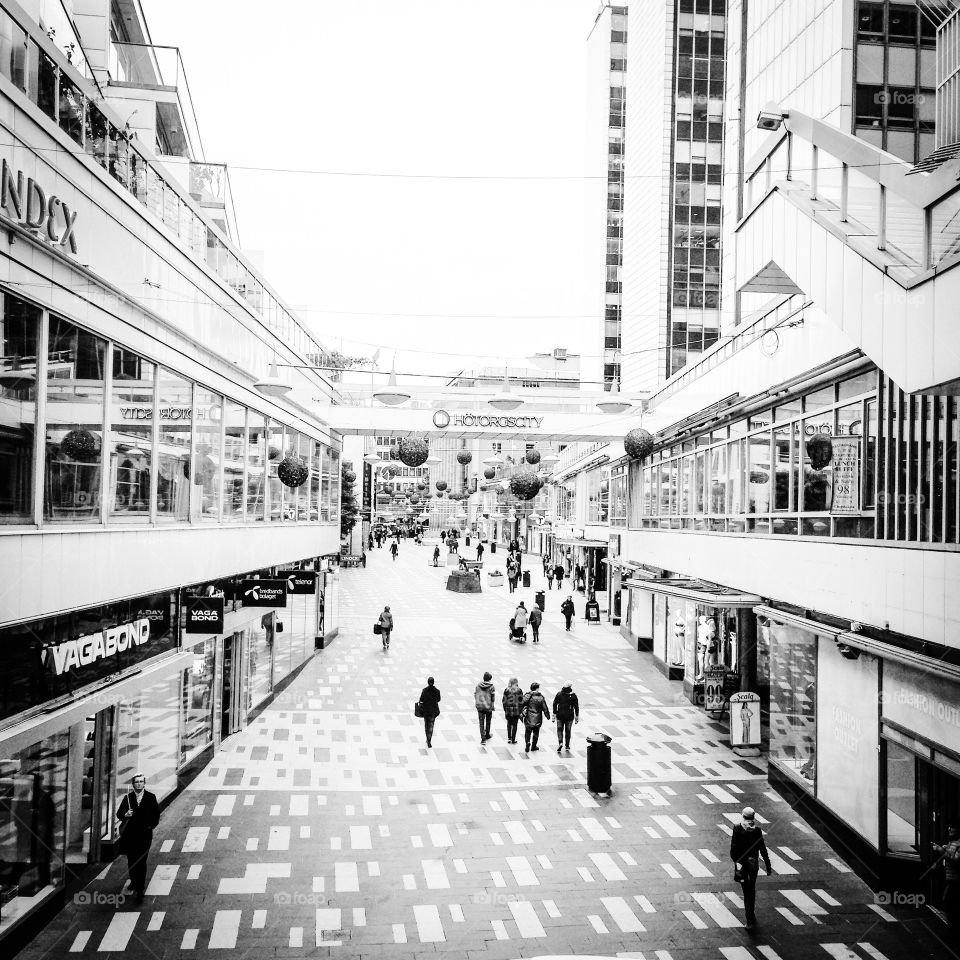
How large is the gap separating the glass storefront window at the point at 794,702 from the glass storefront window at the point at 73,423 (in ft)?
33.8

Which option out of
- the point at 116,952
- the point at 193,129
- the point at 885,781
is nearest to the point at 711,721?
the point at 885,781

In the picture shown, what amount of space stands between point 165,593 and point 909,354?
1000cm

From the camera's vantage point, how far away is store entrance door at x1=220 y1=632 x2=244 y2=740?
15.8 metres

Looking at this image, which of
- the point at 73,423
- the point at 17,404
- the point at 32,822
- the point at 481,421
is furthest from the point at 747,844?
the point at 481,421

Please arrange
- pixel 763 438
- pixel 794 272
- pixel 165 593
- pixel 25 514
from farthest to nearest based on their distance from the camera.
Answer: pixel 763 438
pixel 165 593
pixel 794 272
pixel 25 514

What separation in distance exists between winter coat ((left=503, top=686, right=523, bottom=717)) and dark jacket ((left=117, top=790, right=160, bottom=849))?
777 centimetres

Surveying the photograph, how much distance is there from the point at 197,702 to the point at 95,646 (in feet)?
16.4

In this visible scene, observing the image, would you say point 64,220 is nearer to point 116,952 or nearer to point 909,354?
point 116,952

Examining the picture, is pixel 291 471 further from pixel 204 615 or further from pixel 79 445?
pixel 79 445

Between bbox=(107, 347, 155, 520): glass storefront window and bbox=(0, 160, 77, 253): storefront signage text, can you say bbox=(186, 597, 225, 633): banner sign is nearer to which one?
bbox=(107, 347, 155, 520): glass storefront window

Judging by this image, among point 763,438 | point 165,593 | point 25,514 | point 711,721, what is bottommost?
point 711,721

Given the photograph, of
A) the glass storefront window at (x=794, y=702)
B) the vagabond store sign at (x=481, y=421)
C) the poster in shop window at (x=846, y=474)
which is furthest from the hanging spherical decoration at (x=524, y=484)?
the poster in shop window at (x=846, y=474)

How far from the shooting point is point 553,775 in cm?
1422

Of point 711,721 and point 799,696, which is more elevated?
point 799,696
